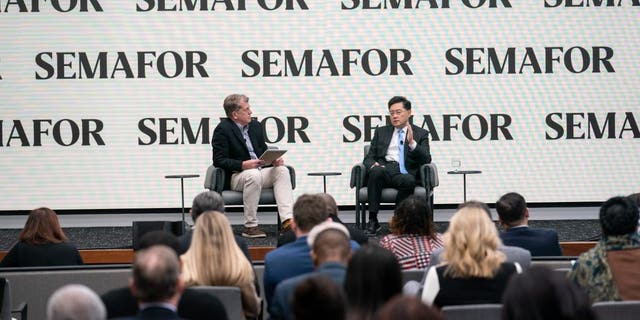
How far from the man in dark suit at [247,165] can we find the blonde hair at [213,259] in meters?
3.25

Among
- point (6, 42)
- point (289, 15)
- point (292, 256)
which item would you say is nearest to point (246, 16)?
point (289, 15)

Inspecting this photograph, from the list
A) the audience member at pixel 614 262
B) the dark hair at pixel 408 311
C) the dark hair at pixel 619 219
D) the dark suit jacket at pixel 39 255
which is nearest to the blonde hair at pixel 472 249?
the audience member at pixel 614 262

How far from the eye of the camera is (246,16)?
27.9 ft

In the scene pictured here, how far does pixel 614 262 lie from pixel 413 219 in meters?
1.02

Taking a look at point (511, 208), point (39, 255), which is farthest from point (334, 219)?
point (39, 255)

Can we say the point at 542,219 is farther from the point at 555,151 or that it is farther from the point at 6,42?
the point at 6,42

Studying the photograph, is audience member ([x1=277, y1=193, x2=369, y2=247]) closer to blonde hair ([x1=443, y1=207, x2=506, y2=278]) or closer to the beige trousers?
blonde hair ([x1=443, y1=207, x2=506, y2=278])

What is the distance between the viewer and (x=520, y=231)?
192 inches

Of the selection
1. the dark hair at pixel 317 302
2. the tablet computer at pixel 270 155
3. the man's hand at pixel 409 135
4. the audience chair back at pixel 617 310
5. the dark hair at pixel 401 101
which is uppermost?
the dark hair at pixel 401 101

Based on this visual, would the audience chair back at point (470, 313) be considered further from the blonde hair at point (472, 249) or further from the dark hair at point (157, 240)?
the dark hair at point (157, 240)

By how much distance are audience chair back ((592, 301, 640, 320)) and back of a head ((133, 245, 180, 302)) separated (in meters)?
1.29

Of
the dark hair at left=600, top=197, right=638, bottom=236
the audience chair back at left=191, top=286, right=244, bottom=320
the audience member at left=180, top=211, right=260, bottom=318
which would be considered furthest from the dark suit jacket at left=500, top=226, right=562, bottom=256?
the audience chair back at left=191, top=286, right=244, bottom=320

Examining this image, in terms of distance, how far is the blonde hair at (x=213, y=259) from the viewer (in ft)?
12.7

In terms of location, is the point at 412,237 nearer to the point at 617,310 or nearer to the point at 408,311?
the point at 617,310
